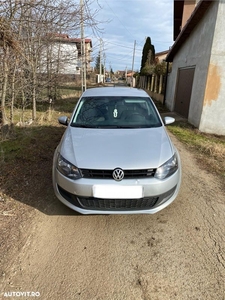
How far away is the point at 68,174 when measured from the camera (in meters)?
2.43

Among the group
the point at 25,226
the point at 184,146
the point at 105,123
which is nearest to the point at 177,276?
the point at 25,226

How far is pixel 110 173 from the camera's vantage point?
2.31 meters

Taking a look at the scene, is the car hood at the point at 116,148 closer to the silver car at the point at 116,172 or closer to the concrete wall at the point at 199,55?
the silver car at the point at 116,172

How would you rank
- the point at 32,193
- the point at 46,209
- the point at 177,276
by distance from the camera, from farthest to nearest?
the point at 32,193 < the point at 46,209 < the point at 177,276

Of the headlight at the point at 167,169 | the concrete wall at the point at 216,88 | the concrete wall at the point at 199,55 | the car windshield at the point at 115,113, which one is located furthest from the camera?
the concrete wall at the point at 199,55

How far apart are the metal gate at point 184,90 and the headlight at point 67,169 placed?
7.68 metres

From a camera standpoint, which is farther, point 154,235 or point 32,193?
point 32,193

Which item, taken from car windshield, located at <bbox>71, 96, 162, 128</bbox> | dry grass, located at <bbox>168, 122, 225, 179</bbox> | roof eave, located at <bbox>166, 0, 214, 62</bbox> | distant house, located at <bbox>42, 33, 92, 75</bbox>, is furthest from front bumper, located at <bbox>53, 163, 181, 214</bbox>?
distant house, located at <bbox>42, 33, 92, 75</bbox>

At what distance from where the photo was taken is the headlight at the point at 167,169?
2.38 meters

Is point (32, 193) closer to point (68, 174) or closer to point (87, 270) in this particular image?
point (68, 174)

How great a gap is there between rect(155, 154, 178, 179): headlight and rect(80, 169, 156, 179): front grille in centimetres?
7

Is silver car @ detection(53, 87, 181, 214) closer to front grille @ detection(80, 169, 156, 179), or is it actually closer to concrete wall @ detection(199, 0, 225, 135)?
front grille @ detection(80, 169, 156, 179)

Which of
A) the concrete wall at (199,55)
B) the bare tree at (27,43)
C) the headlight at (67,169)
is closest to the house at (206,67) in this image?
the concrete wall at (199,55)

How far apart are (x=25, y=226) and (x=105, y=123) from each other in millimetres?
1808
